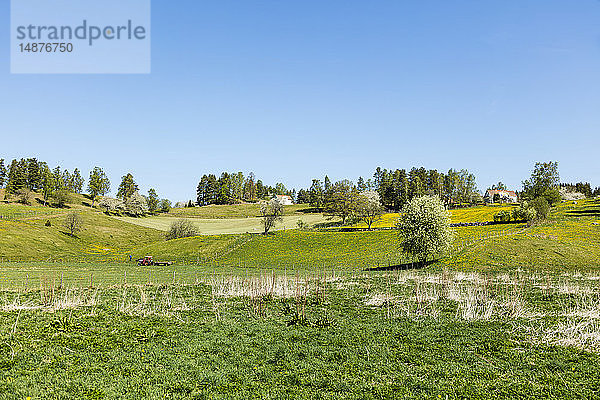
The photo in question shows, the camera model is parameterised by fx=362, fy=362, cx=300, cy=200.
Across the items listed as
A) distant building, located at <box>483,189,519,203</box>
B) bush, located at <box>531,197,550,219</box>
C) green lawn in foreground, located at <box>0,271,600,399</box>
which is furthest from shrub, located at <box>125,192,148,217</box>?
distant building, located at <box>483,189,519,203</box>

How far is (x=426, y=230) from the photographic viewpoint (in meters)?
43.7

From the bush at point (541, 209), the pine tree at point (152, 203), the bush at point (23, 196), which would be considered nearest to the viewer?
the bush at point (541, 209)

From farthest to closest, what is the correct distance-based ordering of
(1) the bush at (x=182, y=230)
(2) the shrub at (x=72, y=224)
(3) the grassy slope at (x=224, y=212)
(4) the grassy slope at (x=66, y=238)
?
1. (3) the grassy slope at (x=224, y=212)
2. (1) the bush at (x=182, y=230)
3. (2) the shrub at (x=72, y=224)
4. (4) the grassy slope at (x=66, y=238)

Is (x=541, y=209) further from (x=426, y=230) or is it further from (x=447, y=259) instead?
(x=426, y=230)

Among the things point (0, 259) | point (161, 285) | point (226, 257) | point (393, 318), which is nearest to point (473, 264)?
point (393, 318)

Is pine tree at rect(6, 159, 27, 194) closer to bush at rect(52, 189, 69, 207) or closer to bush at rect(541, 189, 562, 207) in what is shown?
bush at rect(52, 189, 69, 207)

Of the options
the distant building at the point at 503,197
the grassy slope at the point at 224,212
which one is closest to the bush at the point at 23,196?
the grassy slope at the point at 224,212

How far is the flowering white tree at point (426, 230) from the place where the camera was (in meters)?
43.3

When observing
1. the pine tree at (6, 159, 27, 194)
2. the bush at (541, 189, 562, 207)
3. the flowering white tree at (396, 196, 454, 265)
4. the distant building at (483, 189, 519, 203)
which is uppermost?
the pine tree at (6, 159, 27, 194)

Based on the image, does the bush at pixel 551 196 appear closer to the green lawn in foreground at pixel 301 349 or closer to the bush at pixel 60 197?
the green lawn in foreground at pixel 301 349

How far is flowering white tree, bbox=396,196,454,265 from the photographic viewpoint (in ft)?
142

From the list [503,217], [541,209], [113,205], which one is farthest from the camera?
[113,205]

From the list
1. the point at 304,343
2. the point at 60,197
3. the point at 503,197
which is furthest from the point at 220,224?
the point at 503,197

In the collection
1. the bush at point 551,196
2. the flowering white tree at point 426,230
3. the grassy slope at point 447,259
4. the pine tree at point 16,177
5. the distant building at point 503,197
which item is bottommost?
the grassy slope at point 447,259
